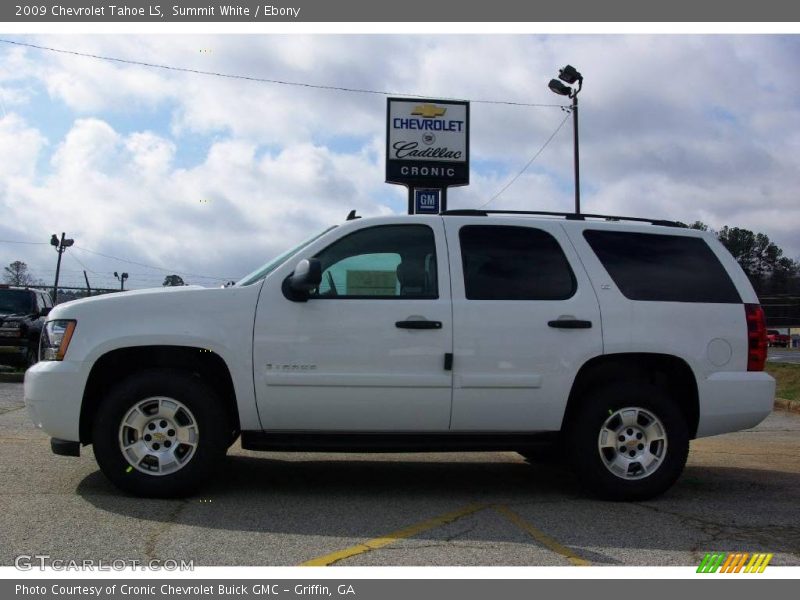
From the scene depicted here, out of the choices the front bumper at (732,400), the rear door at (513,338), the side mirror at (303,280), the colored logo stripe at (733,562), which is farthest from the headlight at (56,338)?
the front bumper at (732,400)

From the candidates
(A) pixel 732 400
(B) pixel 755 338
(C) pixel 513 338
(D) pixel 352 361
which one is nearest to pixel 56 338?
(D) pixel 352 361

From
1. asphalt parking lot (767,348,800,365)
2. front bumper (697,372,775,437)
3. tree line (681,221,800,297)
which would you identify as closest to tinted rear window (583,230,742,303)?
front bumper (697,372,775,437)

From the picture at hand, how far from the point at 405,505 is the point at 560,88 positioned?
17978mm

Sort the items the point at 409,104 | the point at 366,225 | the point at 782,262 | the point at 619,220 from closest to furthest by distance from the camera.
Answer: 1. the point at 366,225
2. the point at 619,220
3. the point at 409,104
4. the point at 782,262

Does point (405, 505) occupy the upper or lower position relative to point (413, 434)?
lower

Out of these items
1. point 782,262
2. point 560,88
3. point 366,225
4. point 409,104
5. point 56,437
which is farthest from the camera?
point 782,262

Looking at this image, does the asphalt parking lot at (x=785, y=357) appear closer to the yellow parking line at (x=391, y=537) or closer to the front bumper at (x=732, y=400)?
the front bumper at (x=732, y=400)

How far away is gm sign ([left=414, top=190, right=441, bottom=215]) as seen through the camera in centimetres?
1711

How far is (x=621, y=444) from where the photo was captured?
211 inches

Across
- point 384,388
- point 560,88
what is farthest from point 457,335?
point 560,88

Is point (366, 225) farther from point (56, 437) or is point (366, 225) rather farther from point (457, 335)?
point (56, 437)

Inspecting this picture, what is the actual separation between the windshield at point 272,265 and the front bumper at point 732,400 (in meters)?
2.94

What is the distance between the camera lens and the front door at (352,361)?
200 inches

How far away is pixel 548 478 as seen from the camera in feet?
20.5
